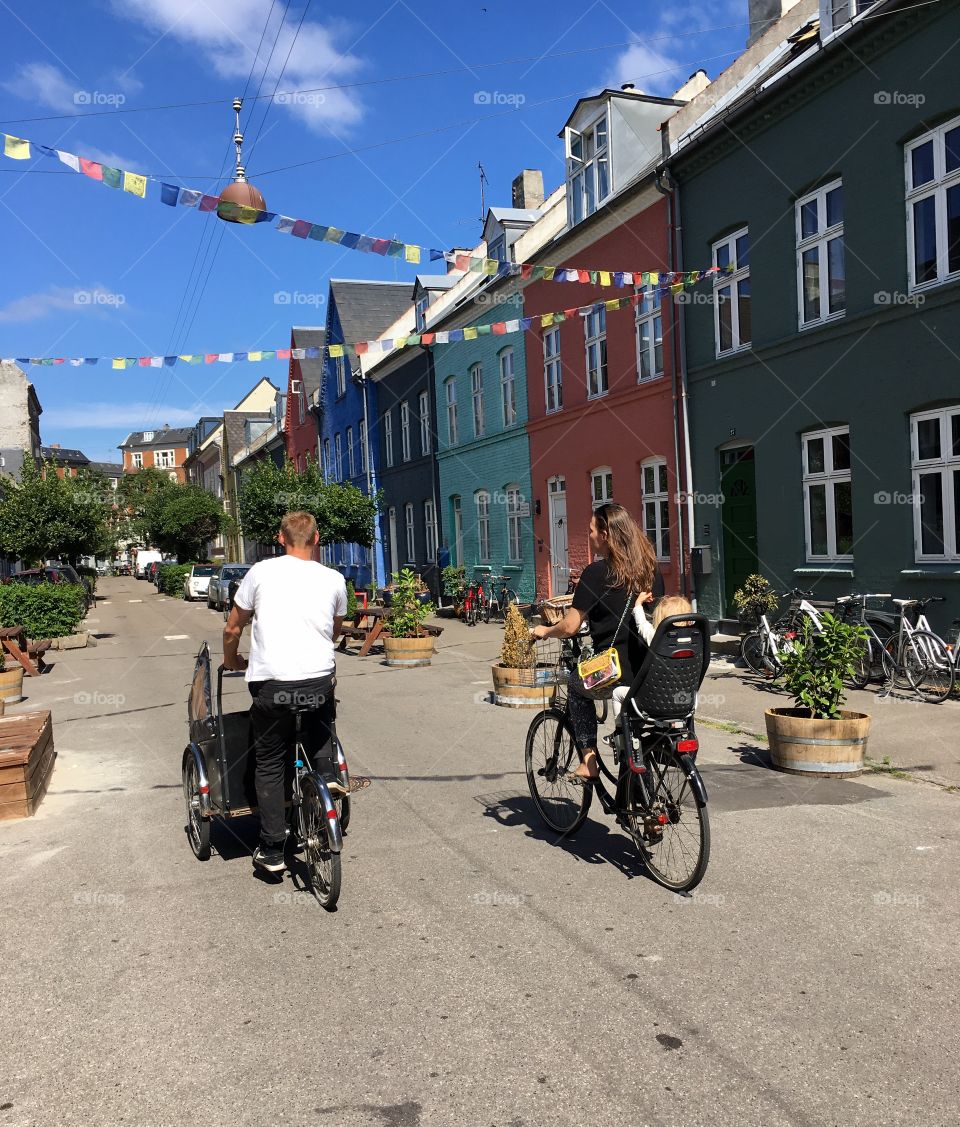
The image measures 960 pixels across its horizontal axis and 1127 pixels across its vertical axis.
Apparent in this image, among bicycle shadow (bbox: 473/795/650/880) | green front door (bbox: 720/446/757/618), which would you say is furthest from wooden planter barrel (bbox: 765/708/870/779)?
green front door (bbox: 720/446/757/618)

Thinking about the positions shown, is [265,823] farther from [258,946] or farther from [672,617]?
[672,617]

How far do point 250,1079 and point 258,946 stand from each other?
43.8 inches

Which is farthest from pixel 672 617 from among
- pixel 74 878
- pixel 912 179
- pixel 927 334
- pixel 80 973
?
pixel 912 179

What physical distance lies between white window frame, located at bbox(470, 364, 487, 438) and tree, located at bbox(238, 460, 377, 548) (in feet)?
13.2

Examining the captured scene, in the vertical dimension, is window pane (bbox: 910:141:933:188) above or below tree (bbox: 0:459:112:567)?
above

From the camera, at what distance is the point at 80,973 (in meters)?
4.05

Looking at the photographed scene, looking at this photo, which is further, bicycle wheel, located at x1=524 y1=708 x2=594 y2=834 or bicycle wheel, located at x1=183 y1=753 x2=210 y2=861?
bicycle wheel, located at x1=524 y1=708 x2=594 y2=834

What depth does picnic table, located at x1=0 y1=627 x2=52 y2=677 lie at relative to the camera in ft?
49.0

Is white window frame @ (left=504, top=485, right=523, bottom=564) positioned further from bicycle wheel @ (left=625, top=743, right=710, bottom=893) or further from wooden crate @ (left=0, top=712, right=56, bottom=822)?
bicycle wheel @ (left=625, top=743, right=710, bottom=893)

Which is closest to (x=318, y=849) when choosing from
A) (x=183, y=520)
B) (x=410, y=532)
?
(x=410, y=532)

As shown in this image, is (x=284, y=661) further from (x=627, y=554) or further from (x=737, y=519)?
(x=737, y=519)

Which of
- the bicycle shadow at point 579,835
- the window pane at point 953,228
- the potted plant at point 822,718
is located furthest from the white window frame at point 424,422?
the bicycle shadow at point 579,835

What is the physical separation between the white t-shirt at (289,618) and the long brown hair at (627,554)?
1441 mm

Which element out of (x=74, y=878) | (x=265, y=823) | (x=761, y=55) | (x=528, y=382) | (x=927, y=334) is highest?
(x=761, y=55)
